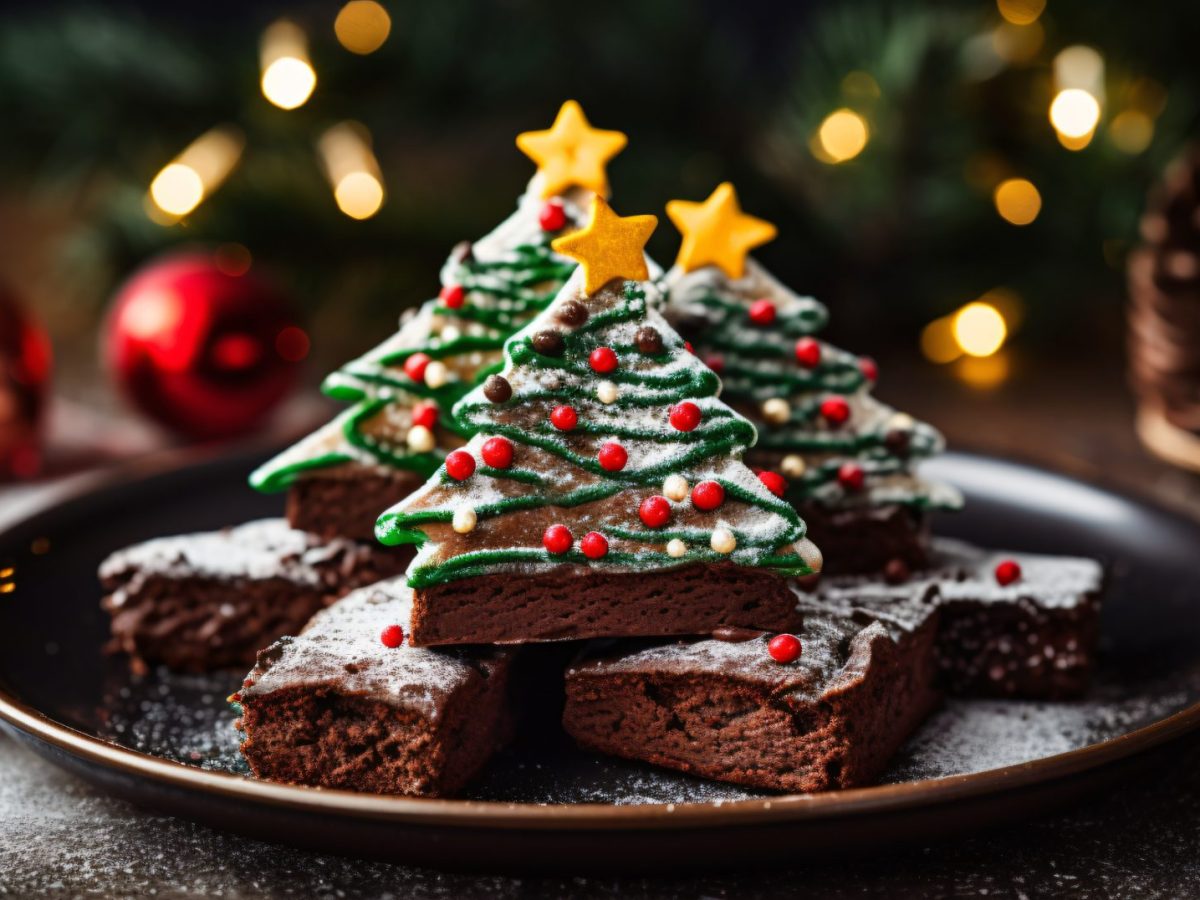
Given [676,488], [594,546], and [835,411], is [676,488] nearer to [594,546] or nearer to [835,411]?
[594,546]

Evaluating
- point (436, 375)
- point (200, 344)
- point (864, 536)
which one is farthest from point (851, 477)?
point (200, 344)

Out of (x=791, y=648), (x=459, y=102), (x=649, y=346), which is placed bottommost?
(x=791, y=648)

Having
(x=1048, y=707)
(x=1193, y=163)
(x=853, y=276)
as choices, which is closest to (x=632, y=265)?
(x=1048, y=707)

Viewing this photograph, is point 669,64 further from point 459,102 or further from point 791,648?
point 791,648

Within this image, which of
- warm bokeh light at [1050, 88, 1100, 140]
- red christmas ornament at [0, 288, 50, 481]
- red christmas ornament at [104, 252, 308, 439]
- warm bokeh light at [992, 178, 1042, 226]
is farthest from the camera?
warm bokeh light at [992, 178, 1042, 226]

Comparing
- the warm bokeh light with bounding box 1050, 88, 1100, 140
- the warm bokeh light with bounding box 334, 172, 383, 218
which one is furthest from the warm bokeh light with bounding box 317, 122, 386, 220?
the warm bokeh light with bounding box 1050, 88, 1100, 140

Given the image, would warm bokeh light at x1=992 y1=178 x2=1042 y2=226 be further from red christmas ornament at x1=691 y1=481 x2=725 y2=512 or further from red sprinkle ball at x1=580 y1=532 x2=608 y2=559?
red sprinkle ball at x1=580 y1=532 x2=608 y2=559
